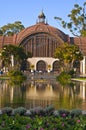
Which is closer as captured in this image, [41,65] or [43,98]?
[43,98]

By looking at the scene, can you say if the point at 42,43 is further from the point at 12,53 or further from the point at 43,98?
the point at 43,98

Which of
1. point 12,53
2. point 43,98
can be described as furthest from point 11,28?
point 43,98

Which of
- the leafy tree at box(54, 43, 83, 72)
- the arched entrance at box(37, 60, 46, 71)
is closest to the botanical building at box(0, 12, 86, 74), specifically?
the arched entrance at box(37, 60, 46, 71)

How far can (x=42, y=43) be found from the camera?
295ft

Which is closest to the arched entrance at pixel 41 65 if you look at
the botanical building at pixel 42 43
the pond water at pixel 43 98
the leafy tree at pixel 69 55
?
the botanical building at pixel 42 43

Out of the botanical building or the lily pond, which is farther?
the botanical building

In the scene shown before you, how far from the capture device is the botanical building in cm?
8944

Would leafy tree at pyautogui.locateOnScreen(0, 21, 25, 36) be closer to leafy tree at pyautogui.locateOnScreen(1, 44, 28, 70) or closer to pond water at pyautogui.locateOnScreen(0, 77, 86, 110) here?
leafy tree at pyautogui.locateOnScreen(1, 44, 28, 70)

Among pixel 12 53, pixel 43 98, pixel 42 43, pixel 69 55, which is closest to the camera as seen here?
pixel 43 98

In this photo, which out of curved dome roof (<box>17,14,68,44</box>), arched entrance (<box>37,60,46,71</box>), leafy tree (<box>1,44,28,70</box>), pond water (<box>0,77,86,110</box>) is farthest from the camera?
arched entrance (<box>37,60,46,71</box>)

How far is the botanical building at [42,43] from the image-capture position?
3521 inches

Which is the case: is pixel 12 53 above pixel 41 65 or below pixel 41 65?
above

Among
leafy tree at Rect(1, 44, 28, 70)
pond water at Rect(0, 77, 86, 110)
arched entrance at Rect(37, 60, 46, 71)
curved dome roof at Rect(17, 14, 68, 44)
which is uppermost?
curved dome roof at Rect(17, 14, 68, 44)

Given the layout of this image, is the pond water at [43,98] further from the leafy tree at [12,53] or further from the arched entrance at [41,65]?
the arched entrance at [41,65]
